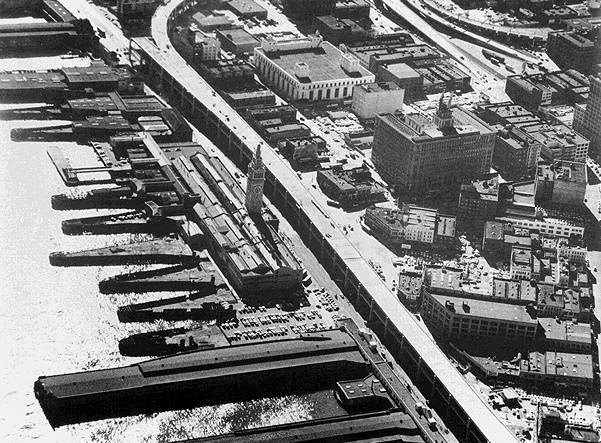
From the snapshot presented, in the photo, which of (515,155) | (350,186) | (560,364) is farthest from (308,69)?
(560,364)

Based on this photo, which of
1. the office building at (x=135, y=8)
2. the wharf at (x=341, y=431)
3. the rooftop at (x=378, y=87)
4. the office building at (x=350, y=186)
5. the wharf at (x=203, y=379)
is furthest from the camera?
the office building at (x=135, y=8)

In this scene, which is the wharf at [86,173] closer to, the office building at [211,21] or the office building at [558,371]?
the office building at [211,21]

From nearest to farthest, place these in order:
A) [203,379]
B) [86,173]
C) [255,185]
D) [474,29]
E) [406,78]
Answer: [203,379] → [255,185] → [86,173] → [406,78] → [474,29]

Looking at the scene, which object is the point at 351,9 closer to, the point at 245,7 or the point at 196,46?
the point at 245,7

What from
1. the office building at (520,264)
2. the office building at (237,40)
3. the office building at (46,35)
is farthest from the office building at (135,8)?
the office building at (520,264)

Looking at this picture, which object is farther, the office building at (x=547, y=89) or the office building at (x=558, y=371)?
the office building at (x=547, y=89)

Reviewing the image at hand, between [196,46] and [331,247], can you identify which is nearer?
[331,247]

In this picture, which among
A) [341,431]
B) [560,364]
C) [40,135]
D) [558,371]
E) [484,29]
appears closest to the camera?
[341,431]

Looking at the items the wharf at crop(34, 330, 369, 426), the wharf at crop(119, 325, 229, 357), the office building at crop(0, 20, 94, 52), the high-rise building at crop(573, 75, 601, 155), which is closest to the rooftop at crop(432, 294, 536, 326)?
the wharf at crop(34, 330, 369, 426)
